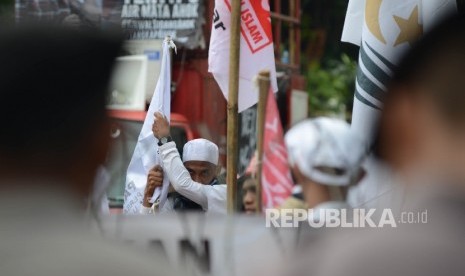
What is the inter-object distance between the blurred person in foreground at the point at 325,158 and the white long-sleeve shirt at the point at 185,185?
2250mm

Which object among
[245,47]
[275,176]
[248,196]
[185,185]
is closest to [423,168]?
[275,176]

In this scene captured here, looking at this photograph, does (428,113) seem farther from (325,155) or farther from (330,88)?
(330,88)

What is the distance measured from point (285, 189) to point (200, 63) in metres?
7.94

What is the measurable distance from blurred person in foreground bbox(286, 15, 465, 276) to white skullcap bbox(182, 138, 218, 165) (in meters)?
2.55

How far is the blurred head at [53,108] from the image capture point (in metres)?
2.09

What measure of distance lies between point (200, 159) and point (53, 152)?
255cm

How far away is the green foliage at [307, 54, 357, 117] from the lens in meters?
19.1

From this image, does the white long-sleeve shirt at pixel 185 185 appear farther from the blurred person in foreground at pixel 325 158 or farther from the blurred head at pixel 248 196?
the blurred person in foreground at pixel 325 158

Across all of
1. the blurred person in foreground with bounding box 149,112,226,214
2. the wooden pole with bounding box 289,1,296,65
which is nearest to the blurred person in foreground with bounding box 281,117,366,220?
the blurred person in foreground with bounding box 149,112,226,214

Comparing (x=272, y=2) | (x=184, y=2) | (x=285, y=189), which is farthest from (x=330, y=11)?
(x=285, y=189)

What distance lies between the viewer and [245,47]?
4.89 meters

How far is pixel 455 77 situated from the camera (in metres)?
2.00

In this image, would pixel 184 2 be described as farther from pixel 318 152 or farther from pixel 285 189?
pixel 318 152

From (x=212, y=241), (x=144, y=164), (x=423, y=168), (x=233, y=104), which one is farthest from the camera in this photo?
Result: (x=144, y=164)
